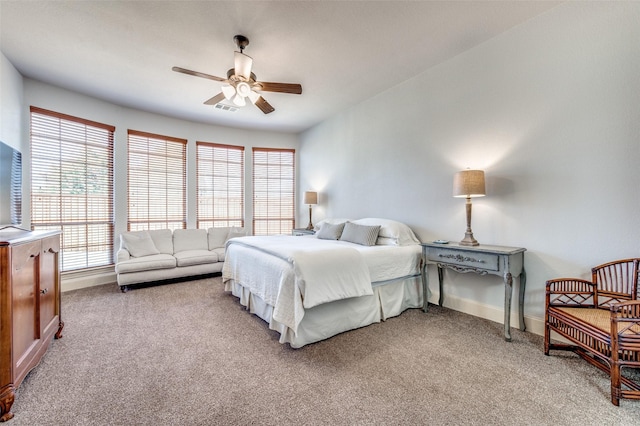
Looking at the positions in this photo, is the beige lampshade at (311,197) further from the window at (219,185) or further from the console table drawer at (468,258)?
the console table drawer at (468,258)

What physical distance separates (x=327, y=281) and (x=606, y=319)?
204 cm

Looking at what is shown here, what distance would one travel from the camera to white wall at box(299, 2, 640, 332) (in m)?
2.23

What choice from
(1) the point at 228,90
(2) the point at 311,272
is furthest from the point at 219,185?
(2) the point at 311,272

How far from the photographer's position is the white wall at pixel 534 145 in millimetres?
2234

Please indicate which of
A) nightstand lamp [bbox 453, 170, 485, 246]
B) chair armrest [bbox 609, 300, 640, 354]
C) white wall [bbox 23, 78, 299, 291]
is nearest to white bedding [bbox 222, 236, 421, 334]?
nightstand lamp [bbox 453, 170, 485, 246]

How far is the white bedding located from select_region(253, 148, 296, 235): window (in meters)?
2.89

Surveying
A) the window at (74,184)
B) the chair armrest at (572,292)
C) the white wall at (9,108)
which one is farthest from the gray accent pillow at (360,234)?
the window at (74,184)

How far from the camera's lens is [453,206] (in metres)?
3.34

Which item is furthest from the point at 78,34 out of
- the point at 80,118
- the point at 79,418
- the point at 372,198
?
the point at 372,198

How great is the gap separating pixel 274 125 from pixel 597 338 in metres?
5.56

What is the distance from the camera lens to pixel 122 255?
419 cm

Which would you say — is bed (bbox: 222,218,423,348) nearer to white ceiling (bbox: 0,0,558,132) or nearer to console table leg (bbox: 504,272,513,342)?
console table leg (bbox: 504,272,513,342)

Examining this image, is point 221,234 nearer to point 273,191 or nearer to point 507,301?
point 273,191

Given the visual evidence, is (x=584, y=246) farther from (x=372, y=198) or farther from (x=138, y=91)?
(x=138, y=91)
